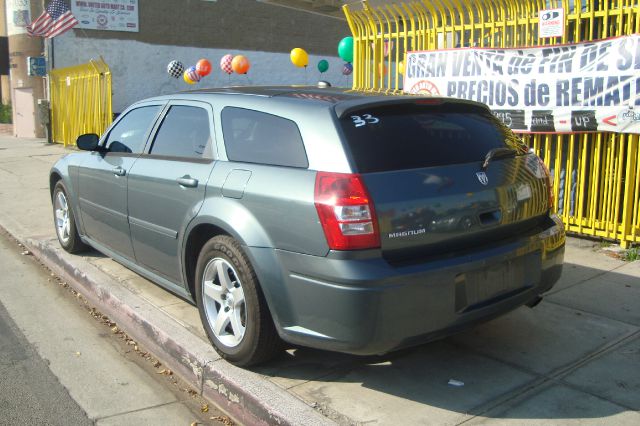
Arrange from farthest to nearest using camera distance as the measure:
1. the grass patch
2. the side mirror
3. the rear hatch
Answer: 1. the grass patch
2. the side mirror
3. the rear hatch

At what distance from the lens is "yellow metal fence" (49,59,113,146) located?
629 inches

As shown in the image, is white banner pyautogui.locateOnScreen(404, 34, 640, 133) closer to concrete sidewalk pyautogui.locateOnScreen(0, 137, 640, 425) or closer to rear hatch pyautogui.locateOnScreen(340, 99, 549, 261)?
concrete sidewalk pyautogui.locateOnScreen(0, 137, 640, 425)

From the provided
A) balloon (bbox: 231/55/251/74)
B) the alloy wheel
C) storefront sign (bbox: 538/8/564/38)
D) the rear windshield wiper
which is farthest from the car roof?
balloon (bbox: 231/55/251/74)

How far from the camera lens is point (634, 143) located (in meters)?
5.94

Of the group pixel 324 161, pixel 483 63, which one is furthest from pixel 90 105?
pixel 324 161

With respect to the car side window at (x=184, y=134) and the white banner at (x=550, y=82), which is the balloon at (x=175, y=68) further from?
the car side window at (x=184, y=134)

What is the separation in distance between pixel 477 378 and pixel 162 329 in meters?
2.13

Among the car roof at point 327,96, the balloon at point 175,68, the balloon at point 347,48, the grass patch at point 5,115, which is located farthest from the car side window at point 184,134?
the grass patch at point 5,115

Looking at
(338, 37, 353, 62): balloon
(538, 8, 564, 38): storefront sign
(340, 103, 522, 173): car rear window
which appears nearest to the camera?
(340, 103, 522, 173): car rear window

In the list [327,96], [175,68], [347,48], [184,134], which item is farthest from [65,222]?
[175,68]

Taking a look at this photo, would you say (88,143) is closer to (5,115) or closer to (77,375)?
(77,375)

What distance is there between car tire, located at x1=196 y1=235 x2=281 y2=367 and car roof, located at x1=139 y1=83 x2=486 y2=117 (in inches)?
38.4

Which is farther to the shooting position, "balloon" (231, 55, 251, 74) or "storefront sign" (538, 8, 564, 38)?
"balloon" (231, 55, 251, 74)

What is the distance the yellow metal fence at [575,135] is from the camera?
19.9 feet
